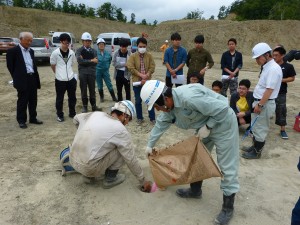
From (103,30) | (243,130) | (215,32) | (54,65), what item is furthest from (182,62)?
(103,30)

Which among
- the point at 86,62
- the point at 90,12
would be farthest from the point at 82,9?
the point at 86,62

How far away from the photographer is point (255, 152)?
4199mm

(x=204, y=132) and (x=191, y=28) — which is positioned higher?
(x=191, y=28)

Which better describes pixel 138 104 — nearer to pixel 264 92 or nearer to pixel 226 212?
pixel 264 92

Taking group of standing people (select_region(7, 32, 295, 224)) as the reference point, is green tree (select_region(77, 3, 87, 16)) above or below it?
above

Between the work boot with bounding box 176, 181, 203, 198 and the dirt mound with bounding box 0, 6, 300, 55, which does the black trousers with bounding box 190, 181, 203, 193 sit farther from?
the dirt mound with bounding box 0, 6, 300, 55

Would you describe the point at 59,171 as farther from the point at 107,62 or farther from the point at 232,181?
the point at 107,62

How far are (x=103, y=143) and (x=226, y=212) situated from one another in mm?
1403

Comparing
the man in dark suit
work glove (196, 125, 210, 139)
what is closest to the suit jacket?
the man in dark suit

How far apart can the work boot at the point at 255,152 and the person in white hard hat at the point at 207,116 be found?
1.59 m

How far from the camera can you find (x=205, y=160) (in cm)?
257

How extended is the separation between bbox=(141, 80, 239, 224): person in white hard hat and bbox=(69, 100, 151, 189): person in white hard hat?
47 cm

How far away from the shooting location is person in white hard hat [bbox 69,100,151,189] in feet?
9.36

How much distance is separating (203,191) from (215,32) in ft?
89.2
